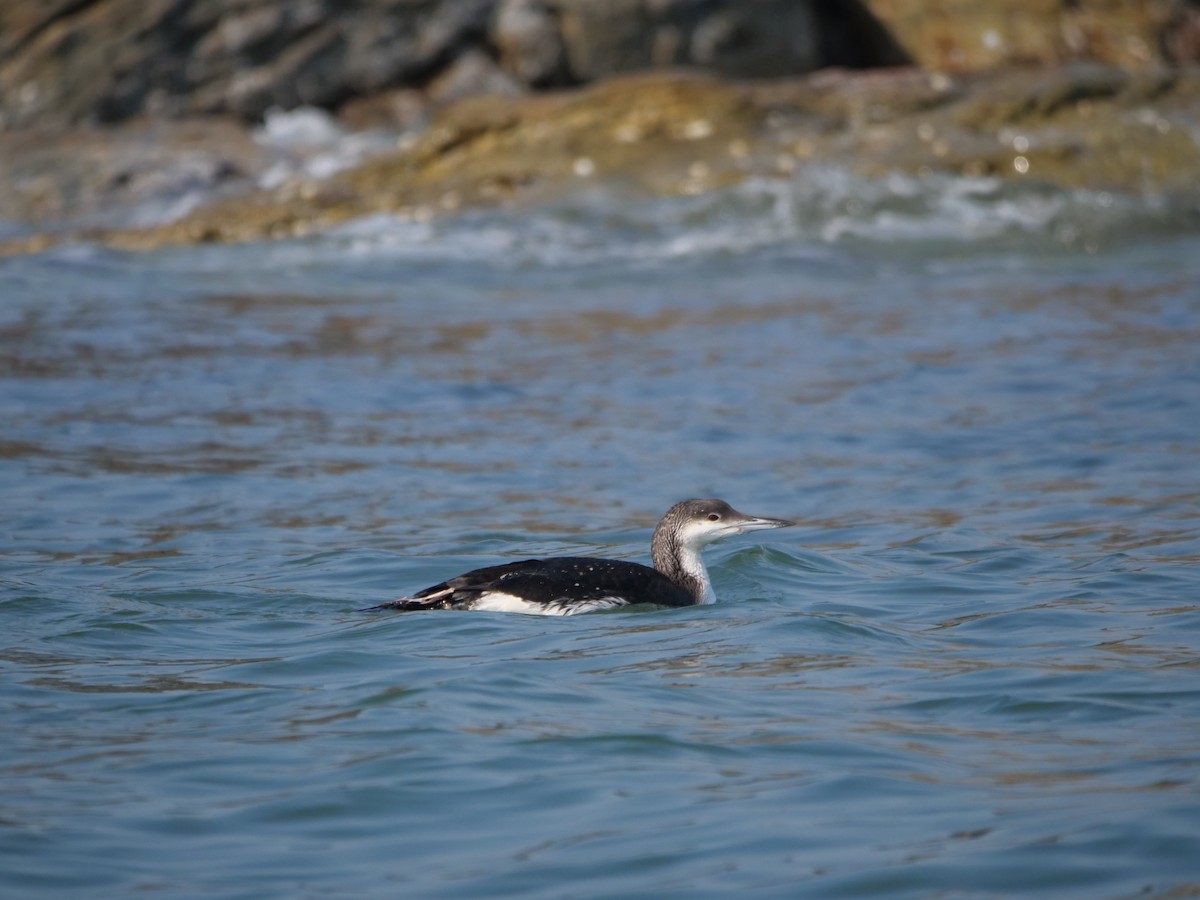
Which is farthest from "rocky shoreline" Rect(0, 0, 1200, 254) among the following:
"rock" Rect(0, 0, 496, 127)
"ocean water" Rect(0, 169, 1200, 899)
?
"ocean water" Rect(0, 169, 1200, 899)

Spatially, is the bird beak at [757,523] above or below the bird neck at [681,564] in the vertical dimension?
above

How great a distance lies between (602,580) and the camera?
23.5ft

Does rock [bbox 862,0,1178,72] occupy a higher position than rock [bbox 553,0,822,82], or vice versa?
rock [bbox 553,0,822,82]

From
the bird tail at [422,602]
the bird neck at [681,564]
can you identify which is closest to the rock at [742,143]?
the bird neck at [681,564]

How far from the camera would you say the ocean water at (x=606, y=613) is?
456 centimetres

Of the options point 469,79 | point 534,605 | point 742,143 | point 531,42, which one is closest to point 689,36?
point 531,42

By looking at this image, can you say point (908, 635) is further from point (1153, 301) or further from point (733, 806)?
point (1153, 301)

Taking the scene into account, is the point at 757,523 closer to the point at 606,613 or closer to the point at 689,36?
the point at 606,613

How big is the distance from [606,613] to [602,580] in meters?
0.22

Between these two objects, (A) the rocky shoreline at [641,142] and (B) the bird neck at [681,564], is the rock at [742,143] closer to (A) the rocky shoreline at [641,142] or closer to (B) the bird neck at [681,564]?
(A) the rocky shoreline at [641,142]

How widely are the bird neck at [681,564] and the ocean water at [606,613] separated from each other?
249 mm

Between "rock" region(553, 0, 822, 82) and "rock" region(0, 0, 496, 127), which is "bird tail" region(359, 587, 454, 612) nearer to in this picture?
"rock" region(553, 0, 822, 82)

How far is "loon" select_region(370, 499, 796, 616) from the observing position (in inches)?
274

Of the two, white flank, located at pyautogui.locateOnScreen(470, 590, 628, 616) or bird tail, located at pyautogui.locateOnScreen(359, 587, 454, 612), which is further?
white flank, located at pyautogui.locateOnScreen(470, 590, 628, 616)
